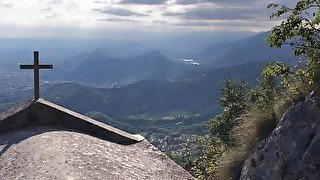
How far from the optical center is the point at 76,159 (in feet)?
32.1

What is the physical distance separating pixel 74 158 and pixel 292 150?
487cm

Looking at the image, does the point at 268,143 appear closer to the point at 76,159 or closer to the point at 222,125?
the point at 76,159

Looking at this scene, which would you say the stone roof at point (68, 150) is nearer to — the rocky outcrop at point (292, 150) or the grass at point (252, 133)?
the grass at point (252, 133)

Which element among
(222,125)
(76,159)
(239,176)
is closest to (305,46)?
(239,176)

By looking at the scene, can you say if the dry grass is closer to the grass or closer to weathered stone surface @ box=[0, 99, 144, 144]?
the grass

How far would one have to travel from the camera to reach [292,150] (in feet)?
29.2

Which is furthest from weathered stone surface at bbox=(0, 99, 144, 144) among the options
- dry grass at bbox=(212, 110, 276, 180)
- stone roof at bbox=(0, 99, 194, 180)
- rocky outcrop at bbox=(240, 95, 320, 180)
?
rocky outcrop at bbox=(240, 95, 320, 180)

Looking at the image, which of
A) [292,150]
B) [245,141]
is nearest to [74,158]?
[245,141]

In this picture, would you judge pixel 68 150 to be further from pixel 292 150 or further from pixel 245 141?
pixel 292 150

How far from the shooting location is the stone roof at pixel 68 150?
30.3 ft

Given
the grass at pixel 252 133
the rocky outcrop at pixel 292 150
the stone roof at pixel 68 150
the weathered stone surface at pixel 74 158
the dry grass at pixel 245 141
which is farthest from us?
the dry grass at pixel 245 141

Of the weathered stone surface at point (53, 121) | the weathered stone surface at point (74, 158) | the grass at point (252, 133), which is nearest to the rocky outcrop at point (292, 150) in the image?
the grass at point (252, 133)

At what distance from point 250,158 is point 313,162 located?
2.40 metres

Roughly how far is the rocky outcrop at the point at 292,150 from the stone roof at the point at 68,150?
257 cm
